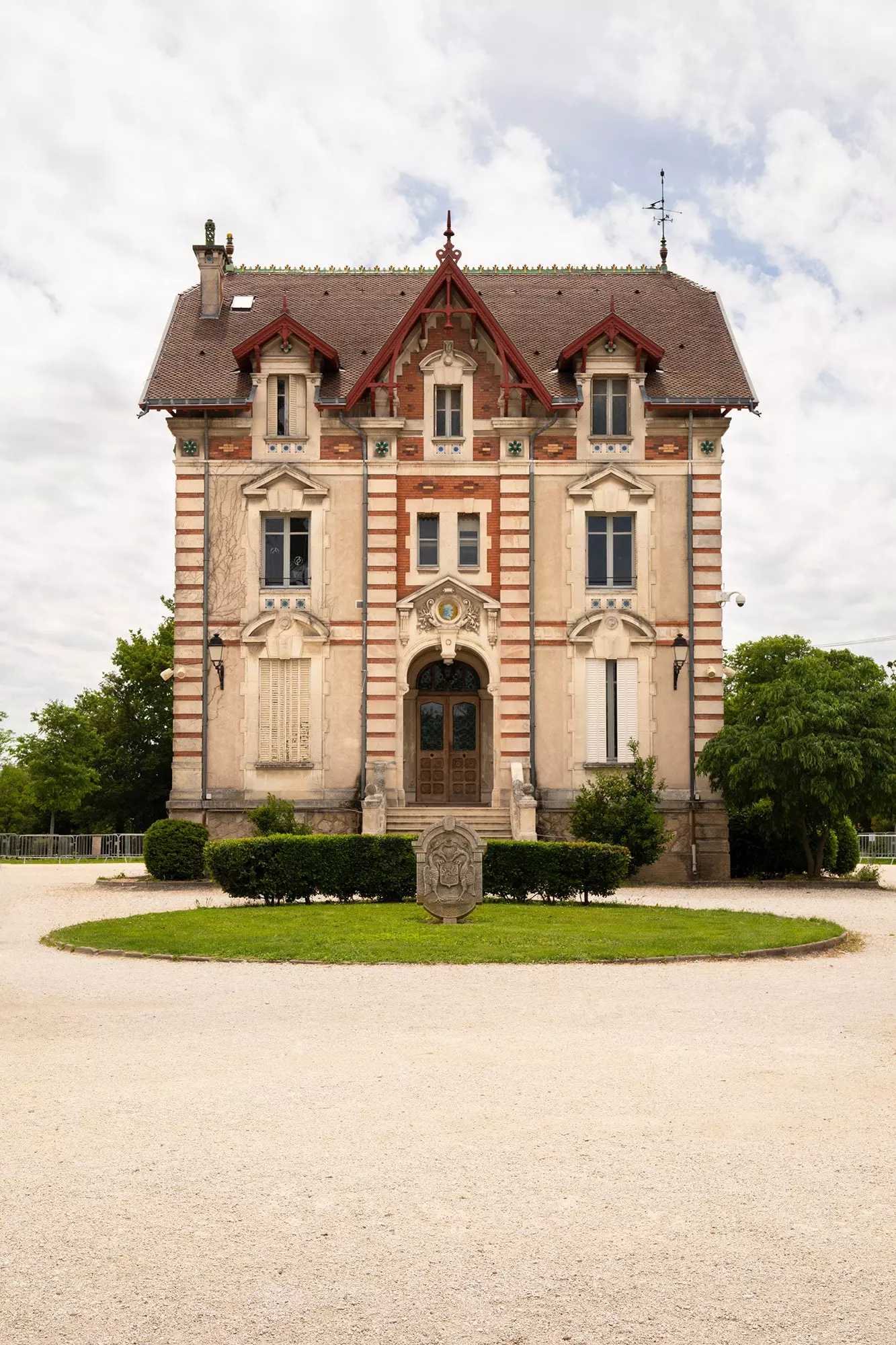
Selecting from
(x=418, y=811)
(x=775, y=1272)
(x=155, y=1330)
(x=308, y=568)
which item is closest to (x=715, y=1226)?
(x=775, y=1272)

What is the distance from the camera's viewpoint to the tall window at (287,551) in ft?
105

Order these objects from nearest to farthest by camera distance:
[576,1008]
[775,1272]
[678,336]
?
[775,1272] < [576,1008] < [678,336]

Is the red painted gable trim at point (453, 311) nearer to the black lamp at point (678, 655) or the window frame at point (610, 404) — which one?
the window frame at point (610, 404)

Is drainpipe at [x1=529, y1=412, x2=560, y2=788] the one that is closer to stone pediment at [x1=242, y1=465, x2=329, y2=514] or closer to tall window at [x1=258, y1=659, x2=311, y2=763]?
stone pediment at [x1=242, y1=465, x2=329, y2=514]

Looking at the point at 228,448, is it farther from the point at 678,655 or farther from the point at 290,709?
the point at 678,655

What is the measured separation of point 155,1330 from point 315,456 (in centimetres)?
2850

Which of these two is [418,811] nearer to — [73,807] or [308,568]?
[308,568]

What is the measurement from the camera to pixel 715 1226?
5.80 meters

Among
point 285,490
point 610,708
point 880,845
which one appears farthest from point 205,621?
point 880,845

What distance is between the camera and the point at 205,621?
31703 mm

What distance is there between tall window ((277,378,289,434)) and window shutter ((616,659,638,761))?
10.1m

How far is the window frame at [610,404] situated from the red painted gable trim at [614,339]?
490mm

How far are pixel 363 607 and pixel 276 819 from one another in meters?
6.87

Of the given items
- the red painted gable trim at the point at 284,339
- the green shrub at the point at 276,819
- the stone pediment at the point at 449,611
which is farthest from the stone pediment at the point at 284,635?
the red painted gable trim at the point at 284,339
